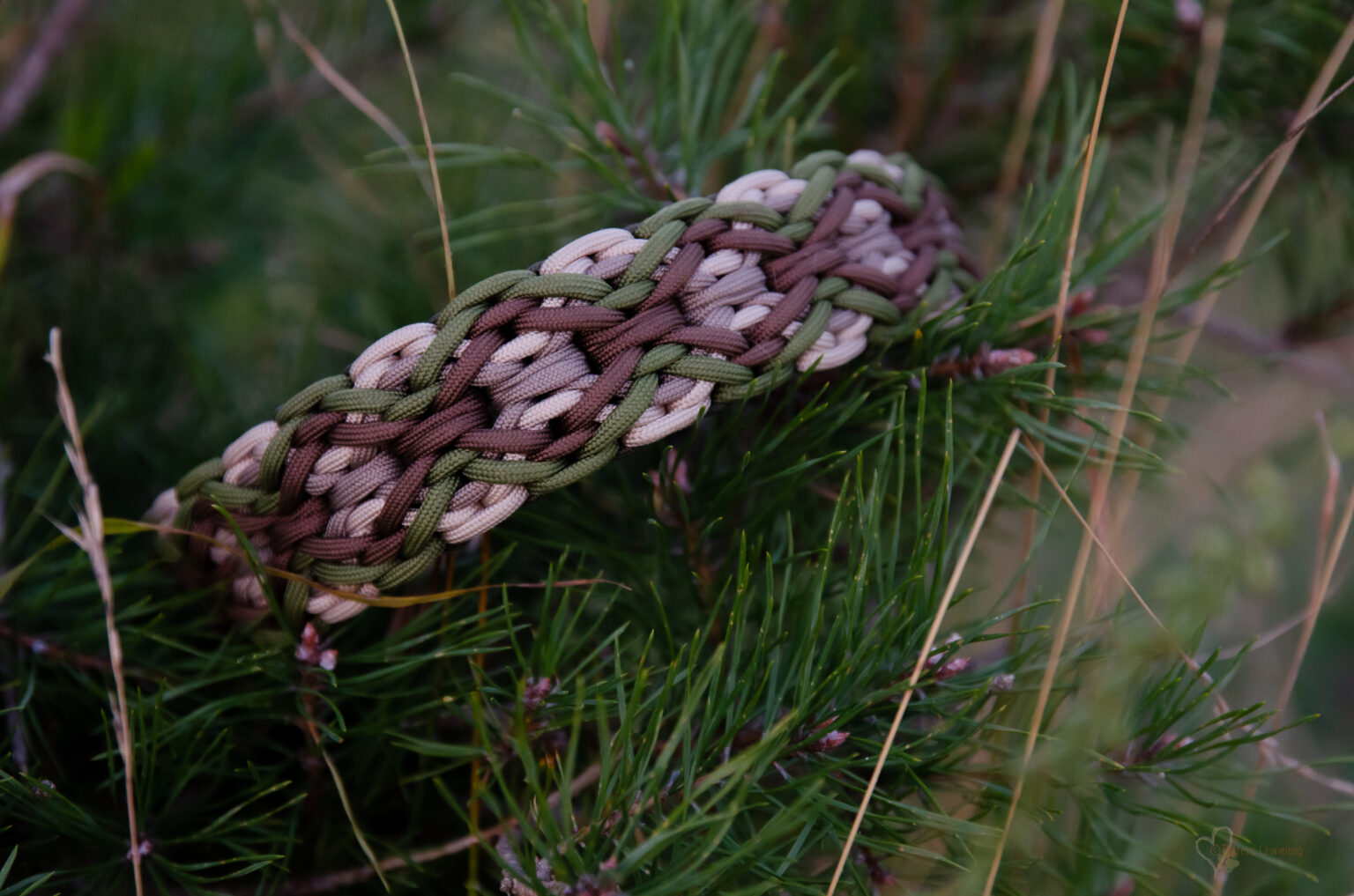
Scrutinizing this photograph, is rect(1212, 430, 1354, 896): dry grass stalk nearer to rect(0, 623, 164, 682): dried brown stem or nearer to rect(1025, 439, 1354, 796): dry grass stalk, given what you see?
rect(1025, 439, 1354, 796): dry grass stalk

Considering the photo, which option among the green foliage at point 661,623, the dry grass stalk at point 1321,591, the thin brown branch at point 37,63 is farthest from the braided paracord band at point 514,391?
the thin brown branch at point 37,63

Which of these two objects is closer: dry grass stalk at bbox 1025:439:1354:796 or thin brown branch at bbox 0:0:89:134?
dry grass stalk at bbox 1025:439:1354:796

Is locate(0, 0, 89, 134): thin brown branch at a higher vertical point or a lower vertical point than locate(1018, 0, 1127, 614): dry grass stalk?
higher

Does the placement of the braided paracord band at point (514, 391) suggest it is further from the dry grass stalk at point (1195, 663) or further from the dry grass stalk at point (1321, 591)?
the dry grass stalk at point (1321, 591)

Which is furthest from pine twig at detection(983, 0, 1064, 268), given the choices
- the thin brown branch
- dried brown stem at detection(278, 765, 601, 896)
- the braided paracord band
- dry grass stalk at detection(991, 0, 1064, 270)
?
the thin brown branch

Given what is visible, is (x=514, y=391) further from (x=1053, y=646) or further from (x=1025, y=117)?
(x=1025, y=117)

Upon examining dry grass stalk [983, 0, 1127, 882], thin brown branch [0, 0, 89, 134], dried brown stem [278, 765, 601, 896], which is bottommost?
dried brown stem [278, 765, 601, 896]

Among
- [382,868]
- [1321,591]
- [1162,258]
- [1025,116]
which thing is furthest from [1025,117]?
[382,868]
